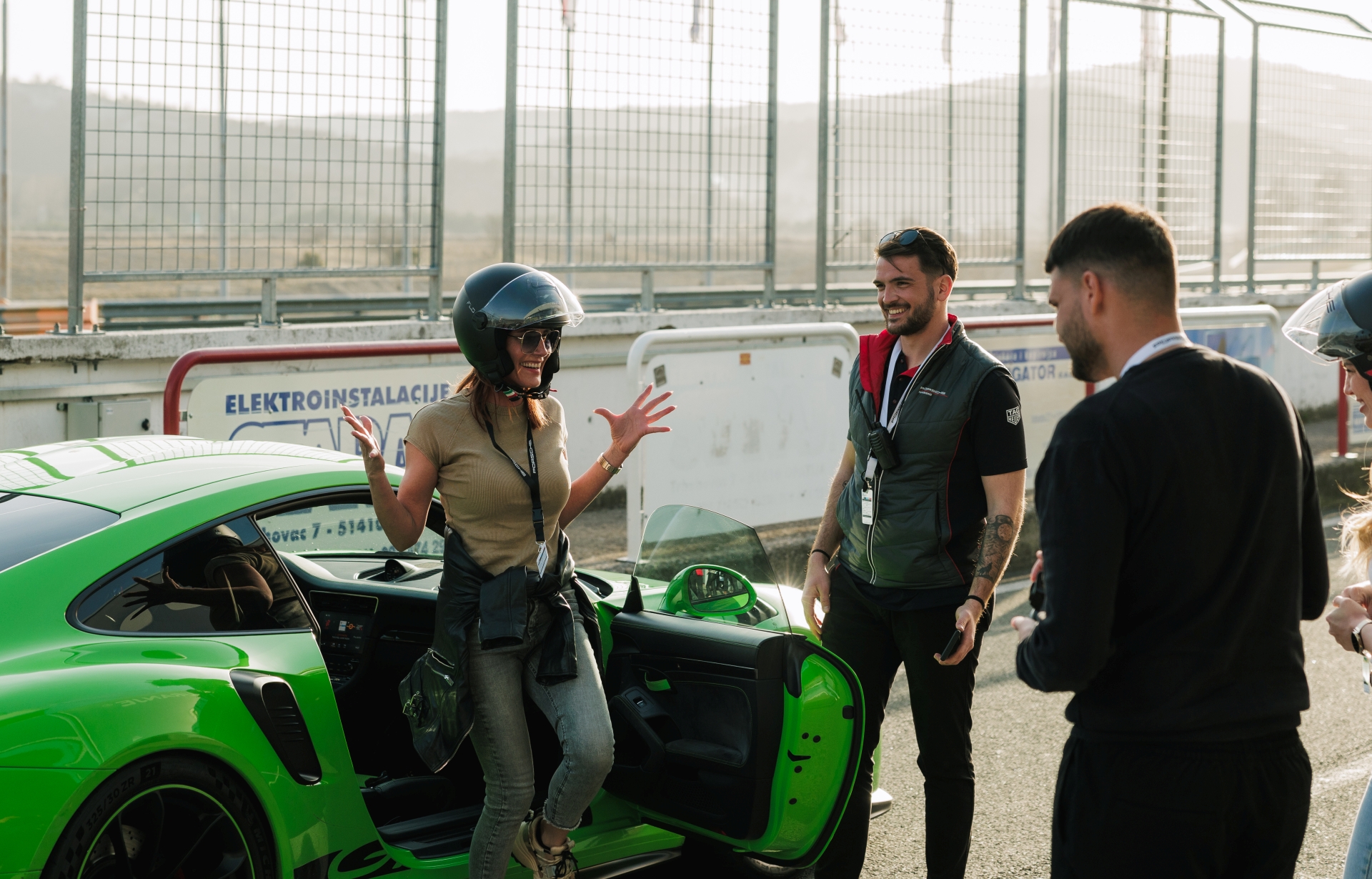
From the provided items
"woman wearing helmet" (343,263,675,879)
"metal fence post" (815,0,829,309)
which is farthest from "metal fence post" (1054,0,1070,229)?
"woman wearing helmet" (343,263,675,879)

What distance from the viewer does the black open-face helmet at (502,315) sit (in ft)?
11.3

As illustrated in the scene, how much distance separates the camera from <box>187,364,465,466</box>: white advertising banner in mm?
6027

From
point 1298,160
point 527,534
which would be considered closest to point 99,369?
point 527,534

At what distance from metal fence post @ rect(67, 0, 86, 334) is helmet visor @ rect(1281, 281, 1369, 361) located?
5996mm

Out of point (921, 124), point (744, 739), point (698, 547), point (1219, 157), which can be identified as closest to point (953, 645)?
point (744, 739)

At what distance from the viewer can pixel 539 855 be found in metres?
3.54

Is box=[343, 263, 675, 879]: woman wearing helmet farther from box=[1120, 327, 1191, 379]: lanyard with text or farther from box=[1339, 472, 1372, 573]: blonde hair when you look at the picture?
box=[1339, 472, 1372, 573]: blonde hair

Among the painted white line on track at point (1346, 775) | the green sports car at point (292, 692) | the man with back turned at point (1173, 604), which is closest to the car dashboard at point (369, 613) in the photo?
the green sports car at point (292, 692)

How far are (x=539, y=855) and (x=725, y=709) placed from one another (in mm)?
636

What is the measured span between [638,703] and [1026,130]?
30.0 feet

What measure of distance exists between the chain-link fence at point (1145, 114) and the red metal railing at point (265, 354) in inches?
276

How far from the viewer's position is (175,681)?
302 cm

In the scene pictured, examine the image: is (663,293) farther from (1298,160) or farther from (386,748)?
(1298,160)

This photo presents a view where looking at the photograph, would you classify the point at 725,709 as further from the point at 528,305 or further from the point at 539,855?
the point at 528,305
